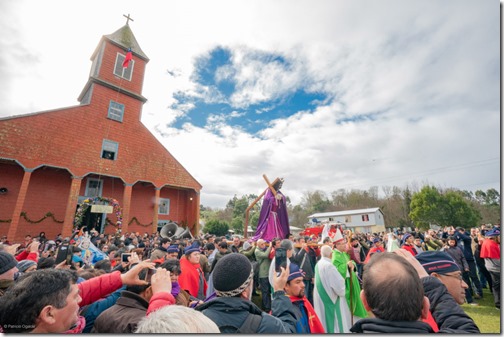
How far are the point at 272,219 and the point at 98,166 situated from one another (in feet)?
42.3

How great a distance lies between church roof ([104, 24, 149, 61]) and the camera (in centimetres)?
1862

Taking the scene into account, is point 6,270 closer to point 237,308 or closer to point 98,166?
point 237,308

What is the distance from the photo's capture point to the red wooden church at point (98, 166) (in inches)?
512

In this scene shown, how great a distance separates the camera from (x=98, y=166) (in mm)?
15133

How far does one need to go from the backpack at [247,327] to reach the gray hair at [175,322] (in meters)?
0.59

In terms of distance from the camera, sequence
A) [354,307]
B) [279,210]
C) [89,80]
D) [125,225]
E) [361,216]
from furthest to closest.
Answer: [361,216] < [89,80] < [125,225] < [279,210] < [354,307]

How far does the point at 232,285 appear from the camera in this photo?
168cm

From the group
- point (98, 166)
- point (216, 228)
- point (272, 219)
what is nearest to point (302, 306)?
point (272, 219)

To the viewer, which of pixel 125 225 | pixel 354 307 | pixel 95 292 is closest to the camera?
pixel 95 292

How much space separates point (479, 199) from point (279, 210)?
119 feet

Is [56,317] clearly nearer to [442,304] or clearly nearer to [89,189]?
[442,304]

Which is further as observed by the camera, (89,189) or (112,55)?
(112,55)

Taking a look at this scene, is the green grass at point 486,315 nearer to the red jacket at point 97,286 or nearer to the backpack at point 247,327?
the backpack at point 247,327

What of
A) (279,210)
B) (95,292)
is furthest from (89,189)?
(95,292)
